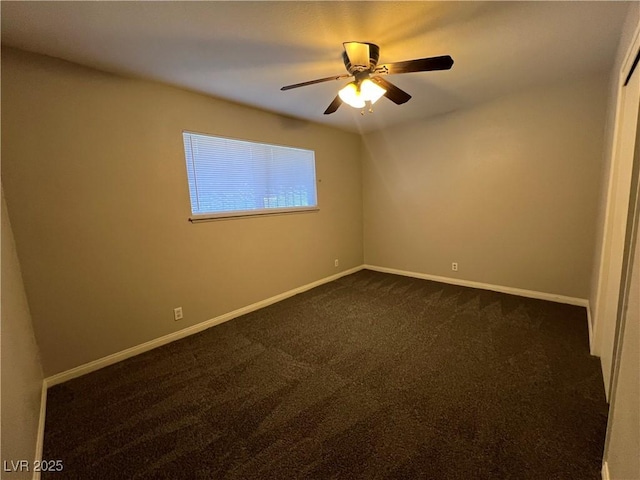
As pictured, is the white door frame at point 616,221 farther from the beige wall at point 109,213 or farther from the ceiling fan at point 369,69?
the beige wall at point 109,213

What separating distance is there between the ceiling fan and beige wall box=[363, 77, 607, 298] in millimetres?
1952

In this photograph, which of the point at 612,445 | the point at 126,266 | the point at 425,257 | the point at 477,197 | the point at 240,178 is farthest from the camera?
the point at 425,257

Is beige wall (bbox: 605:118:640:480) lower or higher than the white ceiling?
lower

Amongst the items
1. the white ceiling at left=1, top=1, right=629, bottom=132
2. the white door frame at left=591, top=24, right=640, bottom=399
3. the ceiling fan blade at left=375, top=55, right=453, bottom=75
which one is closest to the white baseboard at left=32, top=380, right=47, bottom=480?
the white ceiling at left=1, top=1, right=629, bottom=132

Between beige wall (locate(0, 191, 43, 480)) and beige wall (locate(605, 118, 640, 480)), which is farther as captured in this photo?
beige wall (locate(0, 191, 43, 480))

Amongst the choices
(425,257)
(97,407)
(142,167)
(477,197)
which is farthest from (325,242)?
(97,407)

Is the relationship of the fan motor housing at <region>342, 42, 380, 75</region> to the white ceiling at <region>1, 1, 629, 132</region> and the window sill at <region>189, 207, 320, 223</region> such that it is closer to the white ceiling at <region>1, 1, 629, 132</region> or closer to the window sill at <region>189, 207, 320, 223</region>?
the white ceiling at <region>1, 1, 629, 132</region>

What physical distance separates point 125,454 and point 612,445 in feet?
7.64

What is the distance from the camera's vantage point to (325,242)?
13.8 ft

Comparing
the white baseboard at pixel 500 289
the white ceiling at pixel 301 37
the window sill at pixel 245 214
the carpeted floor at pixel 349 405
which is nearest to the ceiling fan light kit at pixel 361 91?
the white ceiling at pixel 301 37

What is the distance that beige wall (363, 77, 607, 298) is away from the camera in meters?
2.90

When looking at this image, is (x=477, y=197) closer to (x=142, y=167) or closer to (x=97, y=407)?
(x=142, y=167)

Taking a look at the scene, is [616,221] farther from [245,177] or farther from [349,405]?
[245,177]

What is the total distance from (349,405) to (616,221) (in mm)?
2186
